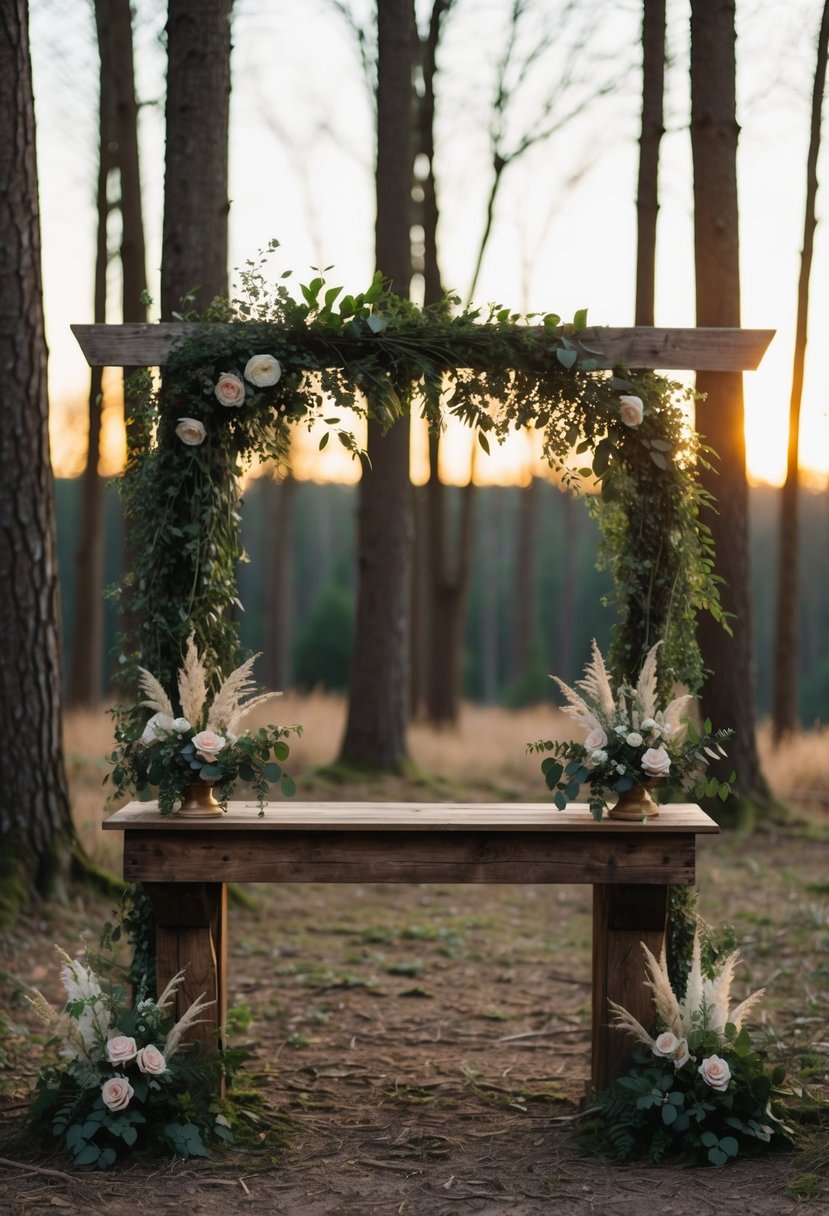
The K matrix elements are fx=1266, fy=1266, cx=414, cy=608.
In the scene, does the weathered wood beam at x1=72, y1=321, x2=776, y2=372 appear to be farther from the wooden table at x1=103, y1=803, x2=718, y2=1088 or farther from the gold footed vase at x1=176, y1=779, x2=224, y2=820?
the wooden table at x1=103, y1=803, x2=718, y2=1088

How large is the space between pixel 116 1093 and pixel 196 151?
16.6 feet

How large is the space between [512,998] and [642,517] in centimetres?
289

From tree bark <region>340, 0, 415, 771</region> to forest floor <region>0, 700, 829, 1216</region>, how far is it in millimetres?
2741

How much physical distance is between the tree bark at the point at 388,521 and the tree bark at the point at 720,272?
2514mm

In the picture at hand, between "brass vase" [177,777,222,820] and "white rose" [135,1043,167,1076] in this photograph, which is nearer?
"white rose" [135,1043,167,1076]

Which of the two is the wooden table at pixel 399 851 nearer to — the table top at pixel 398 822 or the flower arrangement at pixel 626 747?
the table top at pixel 398 822

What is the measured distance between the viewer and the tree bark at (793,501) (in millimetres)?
12500

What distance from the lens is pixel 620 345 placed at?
16.1 ft

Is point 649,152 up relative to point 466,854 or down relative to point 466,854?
up

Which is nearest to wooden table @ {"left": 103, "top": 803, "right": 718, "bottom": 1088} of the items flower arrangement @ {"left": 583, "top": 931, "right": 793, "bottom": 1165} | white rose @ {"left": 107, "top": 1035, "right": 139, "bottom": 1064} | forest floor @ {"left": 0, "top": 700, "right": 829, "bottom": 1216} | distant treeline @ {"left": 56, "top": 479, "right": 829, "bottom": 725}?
flower arrangement @ {"left": 583, "top": 931, "right": 793, "bottom": 1165}

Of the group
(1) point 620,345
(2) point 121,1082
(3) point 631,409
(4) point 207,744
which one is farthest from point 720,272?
(2) point 121,1082

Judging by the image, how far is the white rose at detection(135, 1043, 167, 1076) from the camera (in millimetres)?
→ 4332

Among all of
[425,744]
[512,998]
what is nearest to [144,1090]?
[512,998]

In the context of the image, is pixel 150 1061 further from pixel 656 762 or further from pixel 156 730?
pixel 656 762
